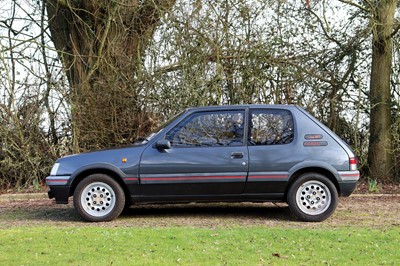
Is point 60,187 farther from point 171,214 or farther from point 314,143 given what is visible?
point 314,143

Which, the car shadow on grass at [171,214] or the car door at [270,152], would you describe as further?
the car shadow on grass at [171,214]

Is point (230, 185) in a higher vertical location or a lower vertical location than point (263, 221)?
higher

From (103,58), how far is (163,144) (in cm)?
556

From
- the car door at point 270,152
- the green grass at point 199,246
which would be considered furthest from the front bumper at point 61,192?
the car door at point 270,152

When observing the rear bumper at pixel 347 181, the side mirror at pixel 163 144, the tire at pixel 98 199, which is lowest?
the tire at pixel 98 199

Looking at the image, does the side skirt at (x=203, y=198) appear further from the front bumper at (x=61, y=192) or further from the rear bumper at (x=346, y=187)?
the front bumper at (x=61, y=192)

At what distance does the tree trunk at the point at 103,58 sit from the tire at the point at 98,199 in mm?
4327

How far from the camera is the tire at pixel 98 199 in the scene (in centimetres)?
891

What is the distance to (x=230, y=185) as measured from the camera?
349 inches

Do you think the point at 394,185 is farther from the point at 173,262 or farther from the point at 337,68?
the point at 173,262

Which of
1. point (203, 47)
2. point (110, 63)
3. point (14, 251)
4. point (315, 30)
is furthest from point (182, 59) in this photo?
point (14, 251)

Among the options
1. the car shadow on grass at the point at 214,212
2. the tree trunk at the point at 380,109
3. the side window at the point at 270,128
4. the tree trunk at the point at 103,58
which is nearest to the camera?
the side window at the point at 270,128

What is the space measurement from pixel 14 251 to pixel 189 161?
314 cm

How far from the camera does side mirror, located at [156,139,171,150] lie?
29.0ft
